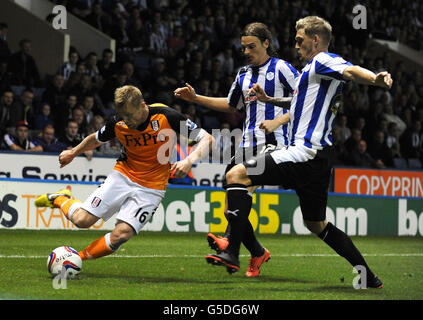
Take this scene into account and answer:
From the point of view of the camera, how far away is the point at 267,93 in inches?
279

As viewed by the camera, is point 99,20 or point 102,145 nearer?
point 102,145

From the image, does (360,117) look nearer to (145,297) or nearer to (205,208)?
(205,208)

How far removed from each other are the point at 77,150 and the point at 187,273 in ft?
5.07

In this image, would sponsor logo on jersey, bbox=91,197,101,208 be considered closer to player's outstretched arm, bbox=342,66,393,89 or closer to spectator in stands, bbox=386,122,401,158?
player's outstretched arm, bbox=342,66,393,89

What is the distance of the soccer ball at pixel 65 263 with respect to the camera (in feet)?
20.4

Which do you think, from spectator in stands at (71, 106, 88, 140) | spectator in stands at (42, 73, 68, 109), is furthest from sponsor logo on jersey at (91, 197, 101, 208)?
spectator in stands at (42, 73, 68, 109)

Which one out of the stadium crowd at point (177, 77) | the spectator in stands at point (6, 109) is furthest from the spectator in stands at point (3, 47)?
the spectator in stands at point (6, 109)

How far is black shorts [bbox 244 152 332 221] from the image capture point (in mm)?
5836

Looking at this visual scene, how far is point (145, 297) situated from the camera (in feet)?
17.5

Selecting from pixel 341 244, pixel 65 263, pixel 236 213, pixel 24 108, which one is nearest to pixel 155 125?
pixel 236 213

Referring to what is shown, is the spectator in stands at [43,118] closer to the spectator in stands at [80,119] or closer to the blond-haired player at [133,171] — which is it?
the spectator in stands at [80,119]

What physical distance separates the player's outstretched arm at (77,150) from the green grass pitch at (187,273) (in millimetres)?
1003

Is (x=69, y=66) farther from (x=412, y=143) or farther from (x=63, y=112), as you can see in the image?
(x=412, y=143)
